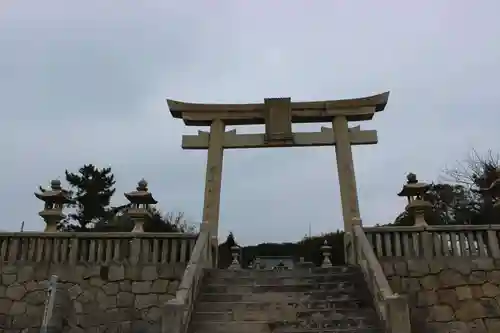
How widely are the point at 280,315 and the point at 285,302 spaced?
341 mm

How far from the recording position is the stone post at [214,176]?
30.0 ft

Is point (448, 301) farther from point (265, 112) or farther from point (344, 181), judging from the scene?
point (265, 112)

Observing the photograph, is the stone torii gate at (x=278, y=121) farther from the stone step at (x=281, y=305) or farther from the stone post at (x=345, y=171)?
the stone step at (x=281, y=305)

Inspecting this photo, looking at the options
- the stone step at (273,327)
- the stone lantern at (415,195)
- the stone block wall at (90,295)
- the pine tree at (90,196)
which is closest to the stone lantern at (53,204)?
the stone block wall at (90,295)

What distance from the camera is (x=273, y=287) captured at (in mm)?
6707

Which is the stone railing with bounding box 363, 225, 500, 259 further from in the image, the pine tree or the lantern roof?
the pine tree

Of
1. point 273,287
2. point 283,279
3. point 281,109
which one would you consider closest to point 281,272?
point 283,279

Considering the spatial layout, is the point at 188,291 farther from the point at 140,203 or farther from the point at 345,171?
the point at 345,171

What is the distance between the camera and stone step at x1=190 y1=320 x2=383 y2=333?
218 inches

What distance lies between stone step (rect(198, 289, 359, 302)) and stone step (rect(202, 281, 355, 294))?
11 cm

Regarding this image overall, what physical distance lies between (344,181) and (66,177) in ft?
62.1

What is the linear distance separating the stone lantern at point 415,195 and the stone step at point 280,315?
117 inches

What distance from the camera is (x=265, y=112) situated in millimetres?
9898

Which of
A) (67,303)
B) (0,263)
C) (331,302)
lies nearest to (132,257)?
(67,303)
